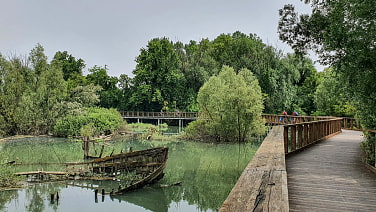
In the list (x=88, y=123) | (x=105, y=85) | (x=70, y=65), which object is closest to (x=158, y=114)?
(x=105, y=85)

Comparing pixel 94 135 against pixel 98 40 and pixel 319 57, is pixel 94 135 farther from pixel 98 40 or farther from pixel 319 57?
pixel 319 57

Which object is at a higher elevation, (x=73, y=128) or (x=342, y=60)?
(x=342, y=60)

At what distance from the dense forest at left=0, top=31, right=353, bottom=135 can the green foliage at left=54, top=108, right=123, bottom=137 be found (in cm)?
13

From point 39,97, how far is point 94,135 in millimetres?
8591

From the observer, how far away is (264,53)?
51969 millimetres

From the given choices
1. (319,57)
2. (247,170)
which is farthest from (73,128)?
(247,170)

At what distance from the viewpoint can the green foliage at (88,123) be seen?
36.6 metres

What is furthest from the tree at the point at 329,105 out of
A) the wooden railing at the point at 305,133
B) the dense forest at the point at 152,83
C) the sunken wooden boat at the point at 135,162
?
the sunken wooden boat at the point at 135,162

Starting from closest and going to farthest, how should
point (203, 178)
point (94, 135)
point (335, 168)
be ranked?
point (335, 168) → point (203, 178) → point (94, 135)

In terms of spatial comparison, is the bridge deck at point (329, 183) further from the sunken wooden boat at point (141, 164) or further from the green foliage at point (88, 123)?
the green foliage at point (88, 123)

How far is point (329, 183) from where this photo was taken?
584cm

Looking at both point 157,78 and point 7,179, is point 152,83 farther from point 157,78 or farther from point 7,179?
point 7,179

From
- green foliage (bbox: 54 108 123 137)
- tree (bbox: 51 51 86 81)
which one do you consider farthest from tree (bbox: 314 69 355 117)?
tree (bbox: 51 51 86 81)

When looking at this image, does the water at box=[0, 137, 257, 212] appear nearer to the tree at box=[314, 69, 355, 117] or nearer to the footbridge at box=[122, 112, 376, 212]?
the footbridge at box=[122, 112, 376, 212]
